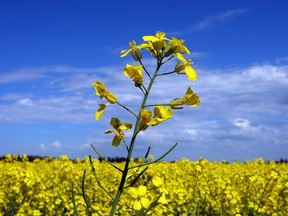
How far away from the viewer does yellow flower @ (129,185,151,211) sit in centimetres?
202

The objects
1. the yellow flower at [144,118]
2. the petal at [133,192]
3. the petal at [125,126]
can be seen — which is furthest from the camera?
the petal at [133,192]

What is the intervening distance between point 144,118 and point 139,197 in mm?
434

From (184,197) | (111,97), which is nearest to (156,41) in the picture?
(111,97)

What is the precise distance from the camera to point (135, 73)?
73.3 inches

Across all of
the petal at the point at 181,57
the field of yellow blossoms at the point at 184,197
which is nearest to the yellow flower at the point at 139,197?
the petal at the point at 181,57

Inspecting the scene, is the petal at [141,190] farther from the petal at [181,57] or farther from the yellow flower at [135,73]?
the petal at [181,57]

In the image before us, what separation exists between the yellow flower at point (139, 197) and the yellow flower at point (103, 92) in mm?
405

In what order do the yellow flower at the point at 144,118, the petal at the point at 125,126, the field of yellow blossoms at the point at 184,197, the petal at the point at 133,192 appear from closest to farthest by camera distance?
the yellow flower at the point at 144,118, the petal at the point at 125,126, the petal at the point at 133,192, the field of yellow blossoms at the point at 184,197

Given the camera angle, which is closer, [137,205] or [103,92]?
[103,92]

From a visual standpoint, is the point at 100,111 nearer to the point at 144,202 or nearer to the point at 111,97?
the point at 111,97

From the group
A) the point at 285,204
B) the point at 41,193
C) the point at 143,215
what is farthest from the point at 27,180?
the point at 143,215

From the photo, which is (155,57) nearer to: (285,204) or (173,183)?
(285,204)

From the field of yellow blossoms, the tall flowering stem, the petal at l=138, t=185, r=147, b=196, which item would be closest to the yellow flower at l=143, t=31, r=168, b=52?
the tall flowering stem

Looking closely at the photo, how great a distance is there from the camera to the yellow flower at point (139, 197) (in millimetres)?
2018
